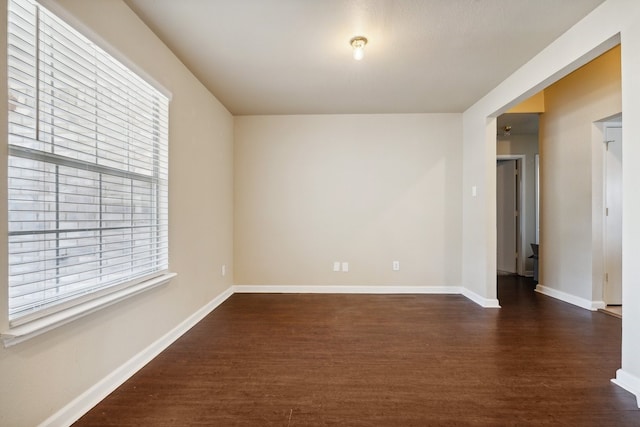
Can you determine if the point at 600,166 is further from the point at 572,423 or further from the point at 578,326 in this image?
the point at 572,423

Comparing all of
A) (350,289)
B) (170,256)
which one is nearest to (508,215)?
(350,289)

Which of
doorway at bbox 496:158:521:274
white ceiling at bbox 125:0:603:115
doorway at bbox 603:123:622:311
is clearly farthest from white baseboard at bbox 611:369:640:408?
doorway at bbox 496:158:521:274

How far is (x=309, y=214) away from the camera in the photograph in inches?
158

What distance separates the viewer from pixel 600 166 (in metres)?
3.32

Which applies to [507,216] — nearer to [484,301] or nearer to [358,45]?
[484,301]

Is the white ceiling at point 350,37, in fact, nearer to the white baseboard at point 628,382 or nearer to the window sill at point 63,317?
the window sill at point 63,317

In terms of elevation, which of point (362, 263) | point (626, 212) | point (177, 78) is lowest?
point (362, 263)

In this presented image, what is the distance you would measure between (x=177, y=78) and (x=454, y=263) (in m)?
3.84

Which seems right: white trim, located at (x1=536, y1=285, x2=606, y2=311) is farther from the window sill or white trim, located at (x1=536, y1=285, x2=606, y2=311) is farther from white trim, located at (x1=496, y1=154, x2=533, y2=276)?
the window sill

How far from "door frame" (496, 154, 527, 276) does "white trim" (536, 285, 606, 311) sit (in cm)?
121

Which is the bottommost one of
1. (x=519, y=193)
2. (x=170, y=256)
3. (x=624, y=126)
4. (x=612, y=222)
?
(x=170, y=256)

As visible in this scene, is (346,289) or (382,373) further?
(346,289)

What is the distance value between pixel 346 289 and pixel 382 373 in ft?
6.65

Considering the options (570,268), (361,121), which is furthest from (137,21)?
(570,268)
